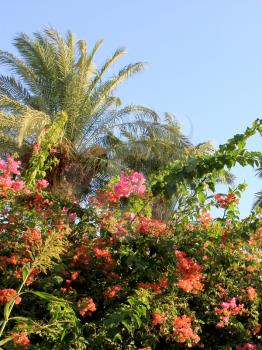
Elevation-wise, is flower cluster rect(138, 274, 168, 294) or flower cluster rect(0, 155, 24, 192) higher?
flower cluster rect(0, 155, 24, 192)

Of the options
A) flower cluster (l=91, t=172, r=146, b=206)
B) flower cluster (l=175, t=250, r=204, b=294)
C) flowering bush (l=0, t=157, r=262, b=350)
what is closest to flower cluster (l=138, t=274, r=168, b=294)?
flowering bush (l=0, t=157, r=262, b=350)

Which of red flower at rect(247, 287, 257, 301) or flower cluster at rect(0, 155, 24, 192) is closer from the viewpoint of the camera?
flower cluster at rect(0, 155, 24, 192)

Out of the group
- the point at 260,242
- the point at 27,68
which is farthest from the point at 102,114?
the point at 260,242

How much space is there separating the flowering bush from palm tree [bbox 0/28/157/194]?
310 inches

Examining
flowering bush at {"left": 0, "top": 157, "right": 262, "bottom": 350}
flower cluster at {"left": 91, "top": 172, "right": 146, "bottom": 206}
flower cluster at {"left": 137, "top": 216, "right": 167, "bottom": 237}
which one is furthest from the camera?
flower cluster at {"left": 91, "top": 172, "right": 146, "bottom": 206}

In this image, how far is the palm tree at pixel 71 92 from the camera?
13164 mm

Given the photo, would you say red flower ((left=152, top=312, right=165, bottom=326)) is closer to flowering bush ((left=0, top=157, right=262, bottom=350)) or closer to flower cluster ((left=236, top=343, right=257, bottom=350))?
flowering bush ((left=0, top=157, right=262, bottom=350))

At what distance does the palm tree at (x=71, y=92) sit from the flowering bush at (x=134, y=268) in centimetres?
787

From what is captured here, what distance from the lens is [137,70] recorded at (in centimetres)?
1423

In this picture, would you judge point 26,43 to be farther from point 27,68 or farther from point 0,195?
point 0,195

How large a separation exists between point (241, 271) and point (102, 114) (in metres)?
9.12

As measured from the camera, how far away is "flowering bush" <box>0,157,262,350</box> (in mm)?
4219

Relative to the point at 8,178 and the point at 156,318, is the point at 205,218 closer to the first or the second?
the point at 156,318

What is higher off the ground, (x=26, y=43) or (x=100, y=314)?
(x=26, y=43)
